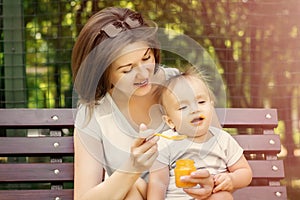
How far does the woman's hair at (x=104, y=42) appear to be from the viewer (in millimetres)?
2254

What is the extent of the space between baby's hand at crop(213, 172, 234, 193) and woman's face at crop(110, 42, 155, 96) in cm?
33

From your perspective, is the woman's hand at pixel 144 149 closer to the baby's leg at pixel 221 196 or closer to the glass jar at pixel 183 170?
the glass jar at pixel 183 170

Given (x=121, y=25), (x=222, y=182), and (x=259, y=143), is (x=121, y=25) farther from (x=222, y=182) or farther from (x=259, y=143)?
(x=259, y=143)

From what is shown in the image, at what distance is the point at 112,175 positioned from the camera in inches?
90.4

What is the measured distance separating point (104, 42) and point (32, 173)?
88cm

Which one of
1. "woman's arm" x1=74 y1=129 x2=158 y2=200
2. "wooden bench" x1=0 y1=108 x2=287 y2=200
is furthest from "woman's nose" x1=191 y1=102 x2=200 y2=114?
"wooden bench" x1=0 y1=108 x2=287 y2=200

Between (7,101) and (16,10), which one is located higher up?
(16,10)

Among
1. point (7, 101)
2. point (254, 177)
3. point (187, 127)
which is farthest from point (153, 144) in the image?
point (7, 101)

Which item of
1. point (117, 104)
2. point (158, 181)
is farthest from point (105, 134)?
point (158, 181)

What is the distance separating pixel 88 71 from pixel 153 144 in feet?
1.15

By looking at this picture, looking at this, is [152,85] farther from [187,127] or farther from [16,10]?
[16,10]

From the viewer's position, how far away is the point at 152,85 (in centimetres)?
236

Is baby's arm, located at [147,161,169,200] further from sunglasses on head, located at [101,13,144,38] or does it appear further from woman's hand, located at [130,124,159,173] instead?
sunglasses on head, located at [101,13,144,38]

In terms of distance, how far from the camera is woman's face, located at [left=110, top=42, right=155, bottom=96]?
222 centimetres
